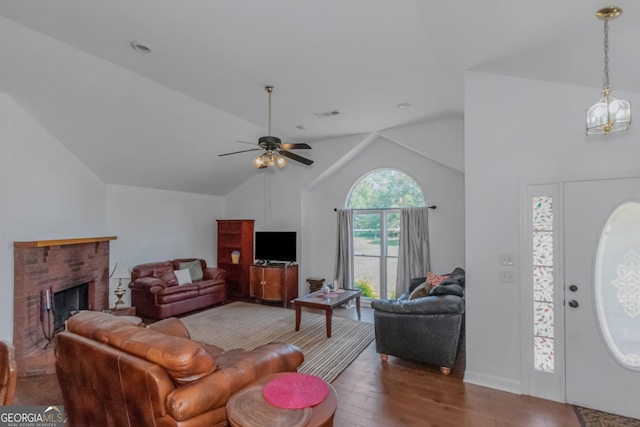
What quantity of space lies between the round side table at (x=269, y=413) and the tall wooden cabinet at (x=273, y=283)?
4575mm

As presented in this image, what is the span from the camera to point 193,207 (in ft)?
23.7

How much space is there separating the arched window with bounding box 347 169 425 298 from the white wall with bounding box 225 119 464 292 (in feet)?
0.63

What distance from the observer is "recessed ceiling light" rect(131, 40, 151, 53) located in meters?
2.85

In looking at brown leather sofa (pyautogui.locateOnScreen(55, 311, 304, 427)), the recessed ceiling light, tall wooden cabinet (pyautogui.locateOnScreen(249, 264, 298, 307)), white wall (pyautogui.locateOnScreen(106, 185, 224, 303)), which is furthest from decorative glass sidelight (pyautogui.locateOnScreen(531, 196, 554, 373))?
white wall (pyautogui.locateOnScreen(106, 185, 224, 303))

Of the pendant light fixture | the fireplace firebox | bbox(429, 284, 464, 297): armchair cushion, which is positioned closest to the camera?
the pendant light fixture

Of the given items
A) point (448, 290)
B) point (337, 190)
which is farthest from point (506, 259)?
point (337, 190)

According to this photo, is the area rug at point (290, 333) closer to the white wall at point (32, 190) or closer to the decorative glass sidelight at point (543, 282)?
the decorative glass sidelight at point (543, 282)

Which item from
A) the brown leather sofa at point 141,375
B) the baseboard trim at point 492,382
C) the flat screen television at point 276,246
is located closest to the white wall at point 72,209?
the flat screen television at point 276,246

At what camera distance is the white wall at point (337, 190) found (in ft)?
17.7

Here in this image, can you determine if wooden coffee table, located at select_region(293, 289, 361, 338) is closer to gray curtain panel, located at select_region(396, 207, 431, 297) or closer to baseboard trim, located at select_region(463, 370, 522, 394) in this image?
gray curtain panel, located at select_region(396, 207, 431, 297)

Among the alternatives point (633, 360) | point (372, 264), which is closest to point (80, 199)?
point (372, 264)

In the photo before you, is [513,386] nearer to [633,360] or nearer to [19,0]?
[633,360]

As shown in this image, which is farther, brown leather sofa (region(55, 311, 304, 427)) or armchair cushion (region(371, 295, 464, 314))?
armchair cushion (region(371, 295, 464, 314))

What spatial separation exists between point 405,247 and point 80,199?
5.51m
